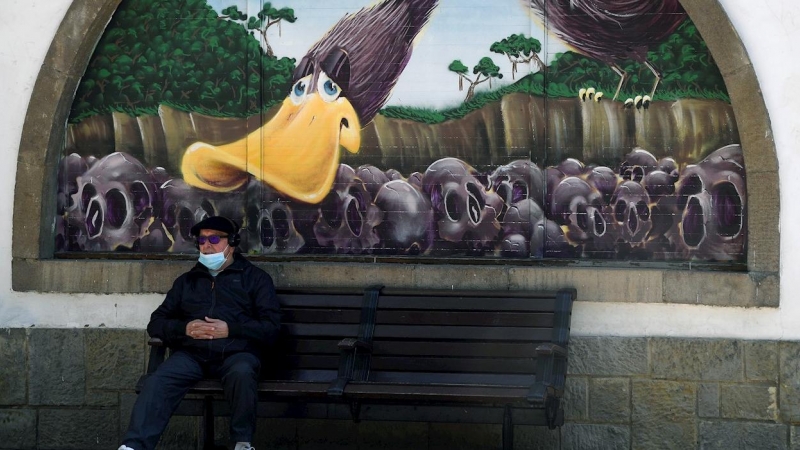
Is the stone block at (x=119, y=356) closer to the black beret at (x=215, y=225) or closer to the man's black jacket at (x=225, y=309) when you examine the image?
the man's black jacket at (x=225, y=309)

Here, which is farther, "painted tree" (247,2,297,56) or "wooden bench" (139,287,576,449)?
"painted tree" (247,2,297,56)

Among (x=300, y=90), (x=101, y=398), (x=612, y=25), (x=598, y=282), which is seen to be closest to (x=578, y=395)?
(x=598, y=282)

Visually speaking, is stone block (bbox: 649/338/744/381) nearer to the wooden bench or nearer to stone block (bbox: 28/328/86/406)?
the wooden bench

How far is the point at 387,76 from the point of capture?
822 cm

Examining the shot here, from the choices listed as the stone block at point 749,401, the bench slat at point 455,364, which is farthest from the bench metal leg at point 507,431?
the stone block at point 749,401

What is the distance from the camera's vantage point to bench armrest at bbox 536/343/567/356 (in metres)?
7.00

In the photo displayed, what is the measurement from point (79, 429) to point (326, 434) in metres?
1.62

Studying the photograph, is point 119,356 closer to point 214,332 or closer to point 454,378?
point 214,332

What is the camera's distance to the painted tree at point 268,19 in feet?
27.3

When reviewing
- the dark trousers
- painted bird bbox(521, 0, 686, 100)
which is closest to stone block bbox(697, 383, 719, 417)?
painted bird bbox(521, 0, 686, 100)

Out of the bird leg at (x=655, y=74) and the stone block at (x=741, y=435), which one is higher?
the bird leg at (x=655, y=74)

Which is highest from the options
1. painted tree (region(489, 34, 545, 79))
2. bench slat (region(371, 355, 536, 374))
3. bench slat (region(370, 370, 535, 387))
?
painted tree (region(489, 34, 545, 79))

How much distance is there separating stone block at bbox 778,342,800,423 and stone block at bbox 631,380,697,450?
505 mm

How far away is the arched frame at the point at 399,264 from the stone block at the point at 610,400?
51 cm
